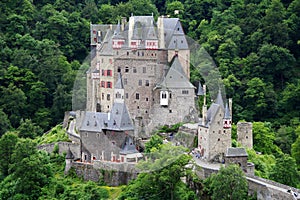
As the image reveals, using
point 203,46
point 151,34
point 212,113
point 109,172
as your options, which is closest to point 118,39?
point 151,34

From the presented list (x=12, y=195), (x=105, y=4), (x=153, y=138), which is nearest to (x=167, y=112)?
(x=153, y=138)

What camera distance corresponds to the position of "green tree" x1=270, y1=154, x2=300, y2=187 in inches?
2436

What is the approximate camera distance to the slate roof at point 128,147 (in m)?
62.6

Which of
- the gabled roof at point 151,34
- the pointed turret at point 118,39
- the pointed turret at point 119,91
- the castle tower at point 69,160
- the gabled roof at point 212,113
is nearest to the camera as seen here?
the gabled roof at point 212,113

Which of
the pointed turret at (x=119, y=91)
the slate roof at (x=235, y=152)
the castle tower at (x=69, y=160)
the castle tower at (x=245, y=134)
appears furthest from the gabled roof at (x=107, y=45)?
the slate roof at (x=235, y=152)

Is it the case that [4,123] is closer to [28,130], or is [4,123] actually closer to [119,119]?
[28,130]

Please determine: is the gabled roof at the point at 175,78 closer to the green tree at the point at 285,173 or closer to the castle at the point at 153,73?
the castle at the point at 153,73

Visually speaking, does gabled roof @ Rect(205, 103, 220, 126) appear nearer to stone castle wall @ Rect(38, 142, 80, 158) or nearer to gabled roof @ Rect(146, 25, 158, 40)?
gabled roof @ Rect(146, 25, 158, 40)

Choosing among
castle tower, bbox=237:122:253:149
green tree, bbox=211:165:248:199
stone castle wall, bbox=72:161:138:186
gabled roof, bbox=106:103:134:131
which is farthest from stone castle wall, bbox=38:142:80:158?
green tree, bbox=211:165:248:199

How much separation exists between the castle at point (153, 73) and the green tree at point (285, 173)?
7277mm

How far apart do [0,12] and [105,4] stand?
41.4 feet

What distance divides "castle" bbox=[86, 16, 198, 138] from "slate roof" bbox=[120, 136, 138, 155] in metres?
2.45

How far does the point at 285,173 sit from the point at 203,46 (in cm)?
2548

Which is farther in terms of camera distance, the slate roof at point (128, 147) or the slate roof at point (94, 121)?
the slate roof at point (94, 121)
